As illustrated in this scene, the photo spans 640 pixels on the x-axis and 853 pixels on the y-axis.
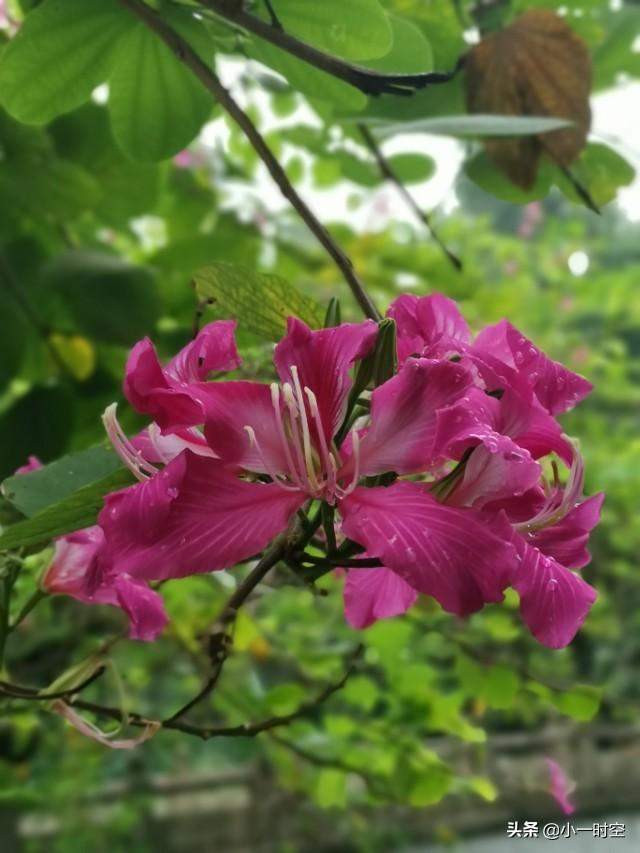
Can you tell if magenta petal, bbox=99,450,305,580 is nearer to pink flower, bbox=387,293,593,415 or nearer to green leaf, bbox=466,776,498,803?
pink flower, bbox=387,293,593,415

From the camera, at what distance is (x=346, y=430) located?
23 cm

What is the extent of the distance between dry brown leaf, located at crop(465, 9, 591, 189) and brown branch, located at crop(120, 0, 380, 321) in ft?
0.63

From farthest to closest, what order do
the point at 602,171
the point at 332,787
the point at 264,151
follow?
the point at 332,787
the point at 602,171
the point at 264,151

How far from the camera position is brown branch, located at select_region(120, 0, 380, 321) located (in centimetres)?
28

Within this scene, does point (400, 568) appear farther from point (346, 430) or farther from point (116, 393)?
point (116, 393)

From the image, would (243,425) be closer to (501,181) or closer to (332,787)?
(501,181)

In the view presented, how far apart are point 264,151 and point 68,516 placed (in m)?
0.14

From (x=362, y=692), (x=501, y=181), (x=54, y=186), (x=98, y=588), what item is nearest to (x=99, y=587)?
(x=98, y=588)

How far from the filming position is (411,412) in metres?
0.22

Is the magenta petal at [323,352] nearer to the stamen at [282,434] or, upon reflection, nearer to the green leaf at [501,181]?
the stamen at [282,434]

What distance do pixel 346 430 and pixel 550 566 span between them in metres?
0.06

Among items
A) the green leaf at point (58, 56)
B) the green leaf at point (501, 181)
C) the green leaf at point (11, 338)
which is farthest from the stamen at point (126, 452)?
the green leaf at point (11, 338)

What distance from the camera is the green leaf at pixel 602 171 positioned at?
1.68 feet

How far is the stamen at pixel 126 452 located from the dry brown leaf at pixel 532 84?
31 centimetres
